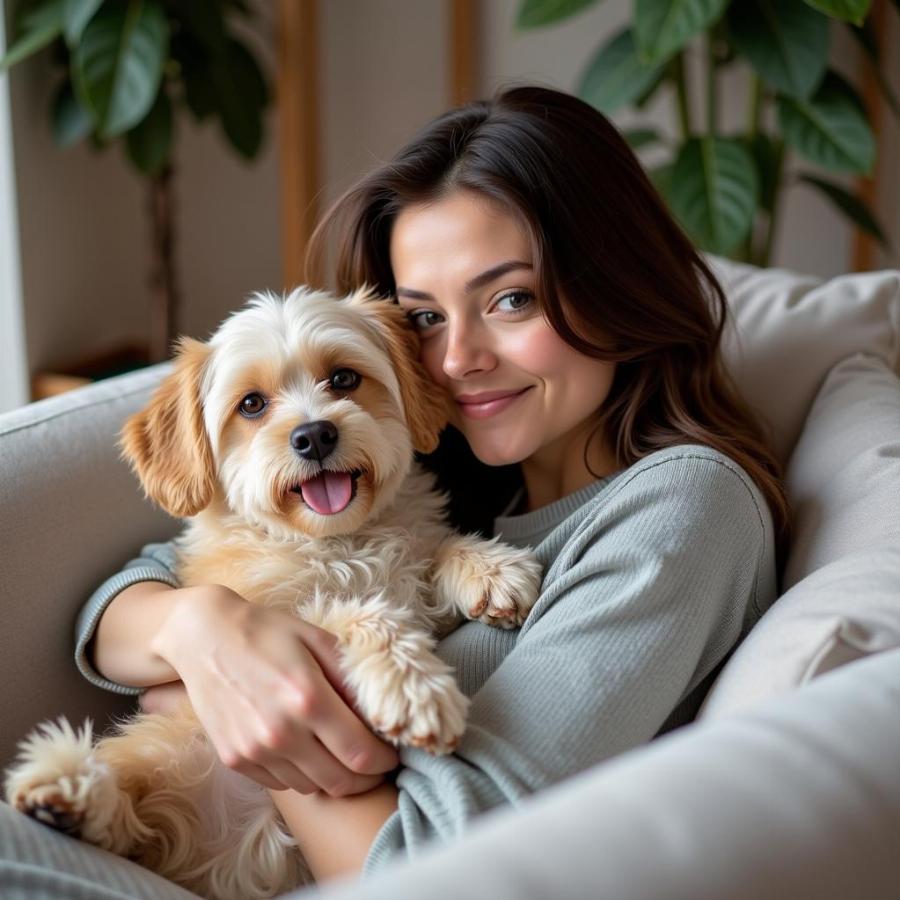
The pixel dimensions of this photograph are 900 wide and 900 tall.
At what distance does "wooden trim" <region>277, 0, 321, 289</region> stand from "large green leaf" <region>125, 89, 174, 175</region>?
1.98ft

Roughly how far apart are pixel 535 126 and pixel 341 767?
0.88 m

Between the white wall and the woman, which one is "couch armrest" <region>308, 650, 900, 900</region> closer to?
the woman

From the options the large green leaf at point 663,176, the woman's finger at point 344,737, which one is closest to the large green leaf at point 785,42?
the large green leaf at point 663,176

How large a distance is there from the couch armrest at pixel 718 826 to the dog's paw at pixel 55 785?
500 mm

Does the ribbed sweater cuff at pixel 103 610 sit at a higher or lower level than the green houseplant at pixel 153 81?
lower

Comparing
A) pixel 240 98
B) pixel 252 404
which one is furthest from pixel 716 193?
pixel 252 404

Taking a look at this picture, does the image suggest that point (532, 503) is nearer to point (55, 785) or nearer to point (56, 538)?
point (56, 538)

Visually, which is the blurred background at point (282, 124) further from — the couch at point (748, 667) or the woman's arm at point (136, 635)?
the woman's arm at point (136, 635)

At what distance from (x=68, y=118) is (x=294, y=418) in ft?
6.28

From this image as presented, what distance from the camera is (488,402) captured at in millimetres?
1490

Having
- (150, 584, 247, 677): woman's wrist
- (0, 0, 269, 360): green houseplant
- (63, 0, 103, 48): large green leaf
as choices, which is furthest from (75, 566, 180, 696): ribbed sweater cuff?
(63, 0, 103, 48): large green leaf

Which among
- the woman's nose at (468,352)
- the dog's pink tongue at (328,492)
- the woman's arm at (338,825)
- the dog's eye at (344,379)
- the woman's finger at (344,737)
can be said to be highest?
the woman's nose at (468,352)

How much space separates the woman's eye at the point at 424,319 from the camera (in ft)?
5.00

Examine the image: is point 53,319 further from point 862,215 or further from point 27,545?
point 862,215
